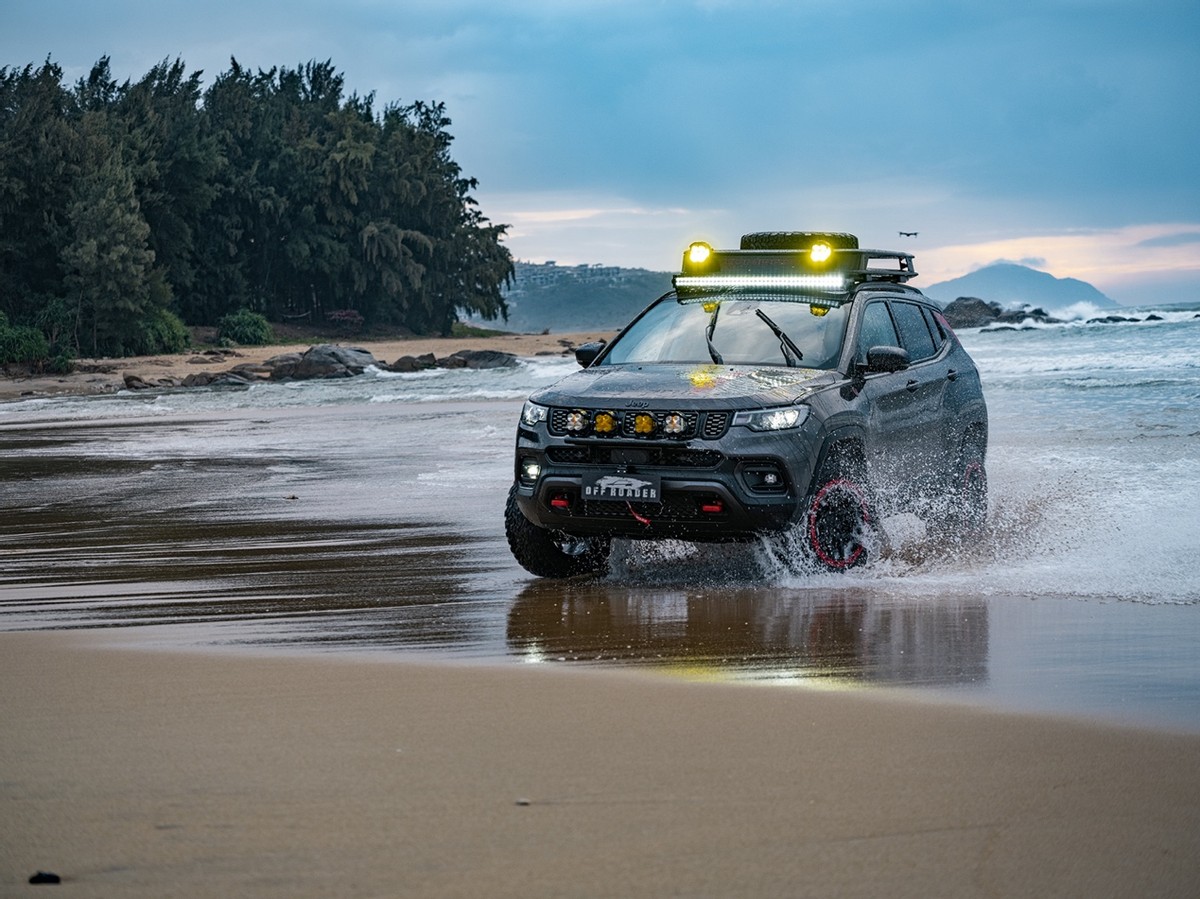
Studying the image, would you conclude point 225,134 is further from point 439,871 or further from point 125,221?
point 439,871

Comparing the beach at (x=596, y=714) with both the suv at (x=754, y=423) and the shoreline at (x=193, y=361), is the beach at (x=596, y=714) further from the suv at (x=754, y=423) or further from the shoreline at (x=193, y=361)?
the shoreline at (x=193, y=361)

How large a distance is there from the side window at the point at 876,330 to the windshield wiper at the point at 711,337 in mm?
792

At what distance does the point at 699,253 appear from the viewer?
9.10 meters

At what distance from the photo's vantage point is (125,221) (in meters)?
58.3

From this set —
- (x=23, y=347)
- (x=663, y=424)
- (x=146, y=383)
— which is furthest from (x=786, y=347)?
(x=23, y=347)

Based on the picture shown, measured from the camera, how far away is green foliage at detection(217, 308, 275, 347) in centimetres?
6825

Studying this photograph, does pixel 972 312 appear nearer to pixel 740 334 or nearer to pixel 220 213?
pixel 220 213

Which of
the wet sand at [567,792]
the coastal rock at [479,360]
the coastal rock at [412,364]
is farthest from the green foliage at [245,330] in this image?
the wet sand at [567,792]

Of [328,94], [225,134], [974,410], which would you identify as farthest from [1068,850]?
[328,94]

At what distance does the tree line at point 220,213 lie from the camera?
193 feet

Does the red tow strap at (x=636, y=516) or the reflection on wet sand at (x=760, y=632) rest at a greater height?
the red tow strap at (x=636, y=516)

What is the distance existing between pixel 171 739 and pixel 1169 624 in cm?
412

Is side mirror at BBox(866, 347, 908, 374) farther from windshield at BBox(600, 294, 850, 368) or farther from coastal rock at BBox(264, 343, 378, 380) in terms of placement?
coastal rock at BBox(264, 343, 378, 380)

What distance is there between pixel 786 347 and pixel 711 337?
46cm
